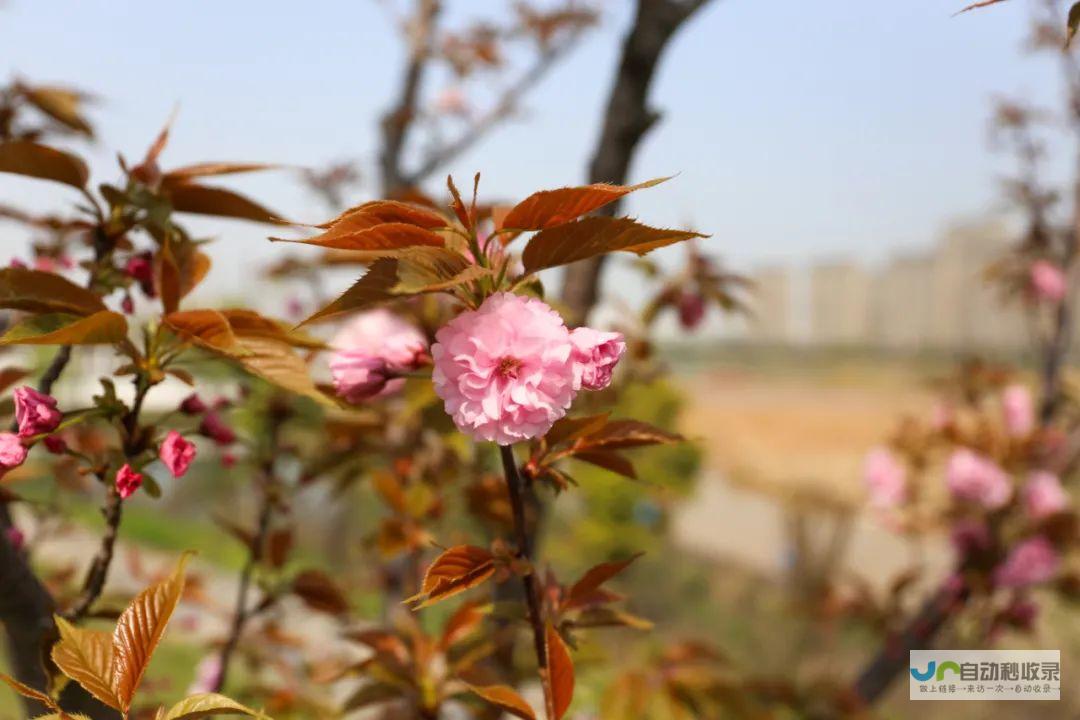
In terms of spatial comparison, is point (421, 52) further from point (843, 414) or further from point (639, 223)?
point (843, 414)

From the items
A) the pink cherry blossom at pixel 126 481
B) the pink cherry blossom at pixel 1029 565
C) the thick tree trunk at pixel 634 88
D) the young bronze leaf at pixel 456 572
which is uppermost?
the thick tree trunk at pixel 634 88

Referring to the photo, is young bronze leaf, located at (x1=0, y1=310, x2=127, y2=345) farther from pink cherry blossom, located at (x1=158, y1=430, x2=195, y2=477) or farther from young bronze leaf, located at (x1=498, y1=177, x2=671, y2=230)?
young bronze leaf, located at (x1=498, y1=177, x2=671, y2=230)

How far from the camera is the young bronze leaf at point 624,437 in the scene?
22.7 inches

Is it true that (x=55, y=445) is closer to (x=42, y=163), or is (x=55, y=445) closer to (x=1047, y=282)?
(x=42, y=163)

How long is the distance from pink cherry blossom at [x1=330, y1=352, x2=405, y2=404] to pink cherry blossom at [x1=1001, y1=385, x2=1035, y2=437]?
5.14ft

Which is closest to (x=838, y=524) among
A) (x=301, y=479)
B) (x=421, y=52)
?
(x=421, y=52)

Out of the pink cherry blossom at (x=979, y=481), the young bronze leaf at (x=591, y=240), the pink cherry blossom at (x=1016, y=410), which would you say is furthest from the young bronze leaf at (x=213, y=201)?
the pink cherry blossom at (x=1016, y=410)

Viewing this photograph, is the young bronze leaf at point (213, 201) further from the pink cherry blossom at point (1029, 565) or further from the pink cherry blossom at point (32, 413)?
the pink cherry blossom at point (1029, 565)

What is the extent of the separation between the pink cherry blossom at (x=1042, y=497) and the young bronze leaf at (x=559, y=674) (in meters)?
1.40

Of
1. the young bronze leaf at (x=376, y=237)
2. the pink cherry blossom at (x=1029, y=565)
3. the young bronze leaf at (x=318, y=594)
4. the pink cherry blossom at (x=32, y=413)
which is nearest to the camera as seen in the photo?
the young bronze leaf at (x=376, y=237)

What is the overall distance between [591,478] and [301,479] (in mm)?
3976

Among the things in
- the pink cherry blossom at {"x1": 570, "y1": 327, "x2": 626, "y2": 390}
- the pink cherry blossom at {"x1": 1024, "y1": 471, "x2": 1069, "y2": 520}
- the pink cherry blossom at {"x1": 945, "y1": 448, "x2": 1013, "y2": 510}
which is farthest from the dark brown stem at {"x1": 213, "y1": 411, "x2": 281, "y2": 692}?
the pink cherry blossom at {"x1": 1024, "y1": 471, "x2": 1069, "y2": 520}

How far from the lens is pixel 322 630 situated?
12.5 ft

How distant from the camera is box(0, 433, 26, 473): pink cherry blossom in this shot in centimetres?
54
